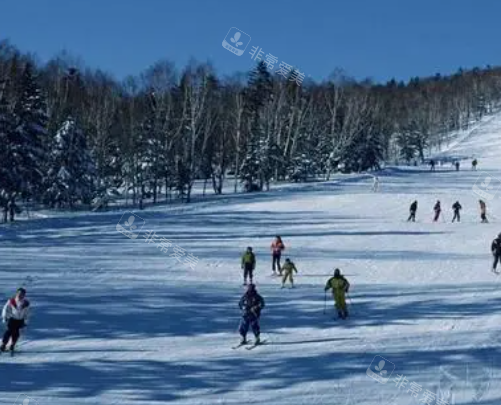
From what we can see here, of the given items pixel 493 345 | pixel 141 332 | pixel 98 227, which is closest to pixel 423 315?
pixel 493 345

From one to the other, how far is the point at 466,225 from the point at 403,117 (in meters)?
104

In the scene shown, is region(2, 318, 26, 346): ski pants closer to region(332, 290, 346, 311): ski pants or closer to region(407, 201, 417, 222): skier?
region(332, 290, 346, 311): ski pants

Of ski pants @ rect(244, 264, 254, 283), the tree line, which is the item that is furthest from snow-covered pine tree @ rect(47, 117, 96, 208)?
ski pants @ rect(244, 264, 254, 283)

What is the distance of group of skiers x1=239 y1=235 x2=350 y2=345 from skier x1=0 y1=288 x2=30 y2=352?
443cm

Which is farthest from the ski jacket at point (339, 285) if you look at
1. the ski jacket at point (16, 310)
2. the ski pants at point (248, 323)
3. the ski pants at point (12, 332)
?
the ski pants at point (12, 332)

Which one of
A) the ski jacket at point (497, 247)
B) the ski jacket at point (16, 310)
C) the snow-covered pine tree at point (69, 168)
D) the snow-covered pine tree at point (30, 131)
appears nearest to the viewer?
the ski jacket at point (16, 310)

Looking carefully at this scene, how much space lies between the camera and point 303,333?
1634cm

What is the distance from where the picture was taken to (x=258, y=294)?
1622 cm

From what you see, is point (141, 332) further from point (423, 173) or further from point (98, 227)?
point (423, 173)

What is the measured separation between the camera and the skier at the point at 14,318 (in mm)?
13852

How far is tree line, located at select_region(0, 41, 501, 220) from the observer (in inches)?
1721

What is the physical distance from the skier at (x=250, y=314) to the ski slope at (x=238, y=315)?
422mm

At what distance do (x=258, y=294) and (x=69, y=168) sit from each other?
3381cm

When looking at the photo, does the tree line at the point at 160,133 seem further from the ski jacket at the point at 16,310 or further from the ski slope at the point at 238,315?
the ski jacket at the point at 16,310
